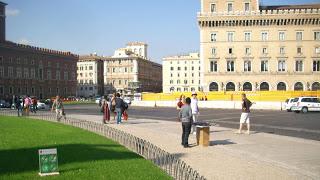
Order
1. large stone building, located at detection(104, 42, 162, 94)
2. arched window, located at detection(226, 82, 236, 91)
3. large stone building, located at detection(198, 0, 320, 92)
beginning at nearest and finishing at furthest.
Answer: large stone building, located at detection(198, 0, 320, 92) → arched window, located at detection(226, 82, 236, 91) → large stone building, located at detection(104, 42, 162, 94)

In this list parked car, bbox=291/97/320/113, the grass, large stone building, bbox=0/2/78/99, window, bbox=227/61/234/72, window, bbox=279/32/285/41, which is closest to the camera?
the grass

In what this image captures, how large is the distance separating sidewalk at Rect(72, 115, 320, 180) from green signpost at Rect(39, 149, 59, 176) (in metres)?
3.39

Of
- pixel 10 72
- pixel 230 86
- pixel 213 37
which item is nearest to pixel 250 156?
pixel 230 86

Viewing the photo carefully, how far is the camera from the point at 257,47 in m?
84.8

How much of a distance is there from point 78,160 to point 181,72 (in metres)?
141

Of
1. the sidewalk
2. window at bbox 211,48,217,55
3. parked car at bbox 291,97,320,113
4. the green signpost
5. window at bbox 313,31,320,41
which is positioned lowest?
the sidewalk

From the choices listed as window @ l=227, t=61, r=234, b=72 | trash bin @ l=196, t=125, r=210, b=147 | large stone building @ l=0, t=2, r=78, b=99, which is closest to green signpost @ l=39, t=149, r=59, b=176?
trash bin @ l=196, t=125, r=210, b=147

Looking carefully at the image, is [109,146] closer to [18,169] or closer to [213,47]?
[18,169]

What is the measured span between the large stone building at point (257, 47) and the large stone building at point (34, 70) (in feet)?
131

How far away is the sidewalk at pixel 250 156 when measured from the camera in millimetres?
11148

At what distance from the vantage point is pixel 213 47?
A: 85.3 m

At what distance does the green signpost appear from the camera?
9922 mm

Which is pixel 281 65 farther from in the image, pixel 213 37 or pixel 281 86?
pixel 213 37

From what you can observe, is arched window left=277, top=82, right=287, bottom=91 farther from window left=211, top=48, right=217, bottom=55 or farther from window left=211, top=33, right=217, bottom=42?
window left=211, top=33, right=217, bottom=42
